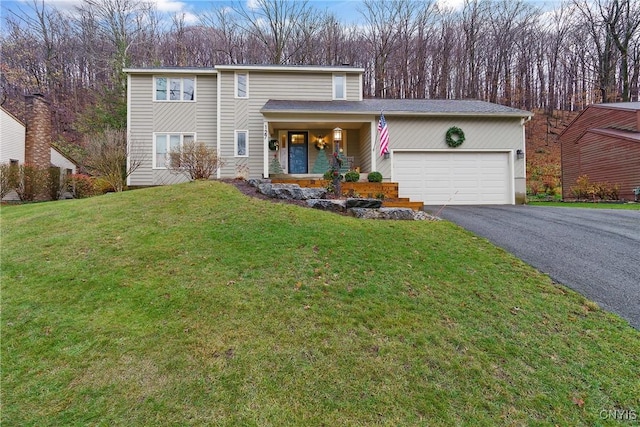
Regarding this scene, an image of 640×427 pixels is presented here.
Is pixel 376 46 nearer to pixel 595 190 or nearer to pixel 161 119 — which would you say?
pixel 595 190

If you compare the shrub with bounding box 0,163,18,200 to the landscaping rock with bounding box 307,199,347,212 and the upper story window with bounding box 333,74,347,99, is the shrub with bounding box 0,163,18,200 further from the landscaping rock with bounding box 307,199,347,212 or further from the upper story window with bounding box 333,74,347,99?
the upper story window with bounding box 333,74,347,99

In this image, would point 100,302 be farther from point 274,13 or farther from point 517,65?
point 517,65

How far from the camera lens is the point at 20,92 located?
1905cm

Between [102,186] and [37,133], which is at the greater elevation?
[37,133]

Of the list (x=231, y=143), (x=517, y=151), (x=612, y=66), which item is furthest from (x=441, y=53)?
(x=231, y=143)

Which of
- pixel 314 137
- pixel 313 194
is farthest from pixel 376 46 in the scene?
pixel 313 194

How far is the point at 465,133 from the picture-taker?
447 inches

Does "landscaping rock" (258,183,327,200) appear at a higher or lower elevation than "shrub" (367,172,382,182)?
lower

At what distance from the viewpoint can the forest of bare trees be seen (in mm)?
20047

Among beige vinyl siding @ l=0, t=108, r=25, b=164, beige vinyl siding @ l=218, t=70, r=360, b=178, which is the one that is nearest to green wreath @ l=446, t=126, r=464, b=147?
beige vinyl siding @ l=218, t=70, r=360, b=178

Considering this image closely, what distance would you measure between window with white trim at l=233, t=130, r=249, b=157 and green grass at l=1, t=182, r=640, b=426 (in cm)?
803

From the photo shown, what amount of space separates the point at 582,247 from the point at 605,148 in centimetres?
1323

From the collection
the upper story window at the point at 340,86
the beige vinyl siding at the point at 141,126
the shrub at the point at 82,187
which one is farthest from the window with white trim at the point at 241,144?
the shrub at the point at 82,187

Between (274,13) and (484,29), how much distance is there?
55.2 feet
